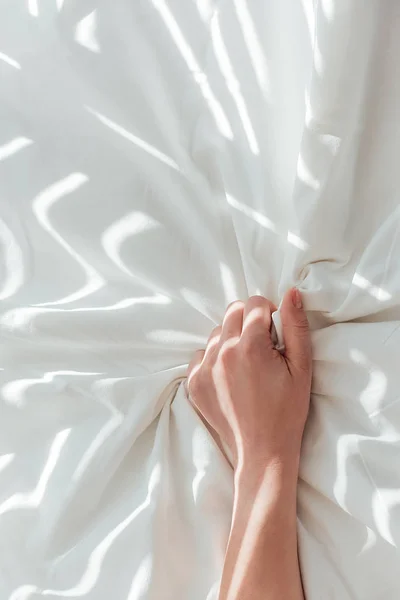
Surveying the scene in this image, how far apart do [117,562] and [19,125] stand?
63 centimetres

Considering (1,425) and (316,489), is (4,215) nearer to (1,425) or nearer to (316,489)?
(1,425)

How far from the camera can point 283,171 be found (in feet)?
3.42

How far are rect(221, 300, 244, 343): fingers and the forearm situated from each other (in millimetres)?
175

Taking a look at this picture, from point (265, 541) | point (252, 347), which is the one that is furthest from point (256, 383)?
point (265, 541)

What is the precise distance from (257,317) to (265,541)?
28cm

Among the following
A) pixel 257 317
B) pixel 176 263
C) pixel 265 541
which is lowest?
pixel 265 541

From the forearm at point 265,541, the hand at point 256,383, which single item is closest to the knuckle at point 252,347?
the hand at point 256,383

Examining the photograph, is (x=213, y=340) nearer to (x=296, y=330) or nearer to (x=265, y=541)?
(x=296, y=330)

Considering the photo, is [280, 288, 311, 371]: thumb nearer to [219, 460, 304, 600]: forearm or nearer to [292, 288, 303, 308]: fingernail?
[292, 288, 303, 308]: fingernail

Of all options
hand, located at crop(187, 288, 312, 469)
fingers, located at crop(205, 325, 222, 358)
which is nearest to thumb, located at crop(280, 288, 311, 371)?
hand, located at crop(187, 288, 312, 469)

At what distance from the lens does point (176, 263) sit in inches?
43.0

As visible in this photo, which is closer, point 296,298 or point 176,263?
point 296,298

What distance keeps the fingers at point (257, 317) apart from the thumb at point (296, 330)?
27 millimetres

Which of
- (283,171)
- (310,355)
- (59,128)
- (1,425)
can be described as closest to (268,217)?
(283,171)
